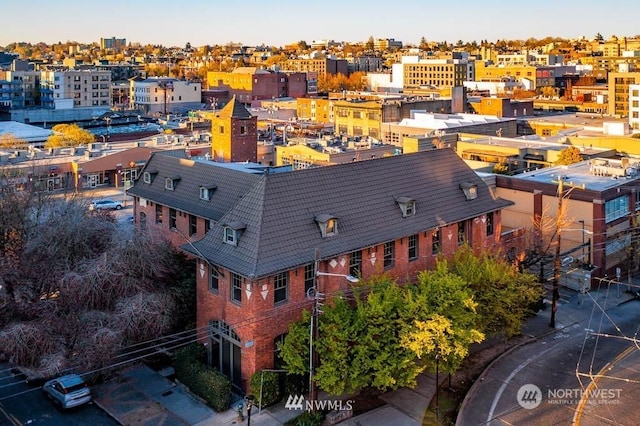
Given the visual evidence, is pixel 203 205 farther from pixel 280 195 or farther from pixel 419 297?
pixel 419 297

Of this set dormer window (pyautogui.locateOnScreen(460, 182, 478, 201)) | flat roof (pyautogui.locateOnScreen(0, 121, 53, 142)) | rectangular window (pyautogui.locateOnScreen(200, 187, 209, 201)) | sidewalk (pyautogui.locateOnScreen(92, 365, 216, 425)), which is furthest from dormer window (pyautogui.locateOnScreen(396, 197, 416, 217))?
flat roof (pyautogui.locateOnScreen(0, 121, 53, 142))

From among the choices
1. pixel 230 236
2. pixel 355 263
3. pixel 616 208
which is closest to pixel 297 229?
pixel 230 236

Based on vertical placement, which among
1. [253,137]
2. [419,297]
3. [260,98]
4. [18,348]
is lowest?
[18,348]

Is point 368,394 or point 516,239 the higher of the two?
point 516,239

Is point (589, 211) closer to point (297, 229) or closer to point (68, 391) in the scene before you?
point (297, 229)

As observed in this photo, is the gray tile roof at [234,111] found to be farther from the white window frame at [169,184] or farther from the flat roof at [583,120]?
the flat roof at [583,120]

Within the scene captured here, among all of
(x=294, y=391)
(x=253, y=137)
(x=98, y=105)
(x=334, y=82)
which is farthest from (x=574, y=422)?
(x=334, y=82)
